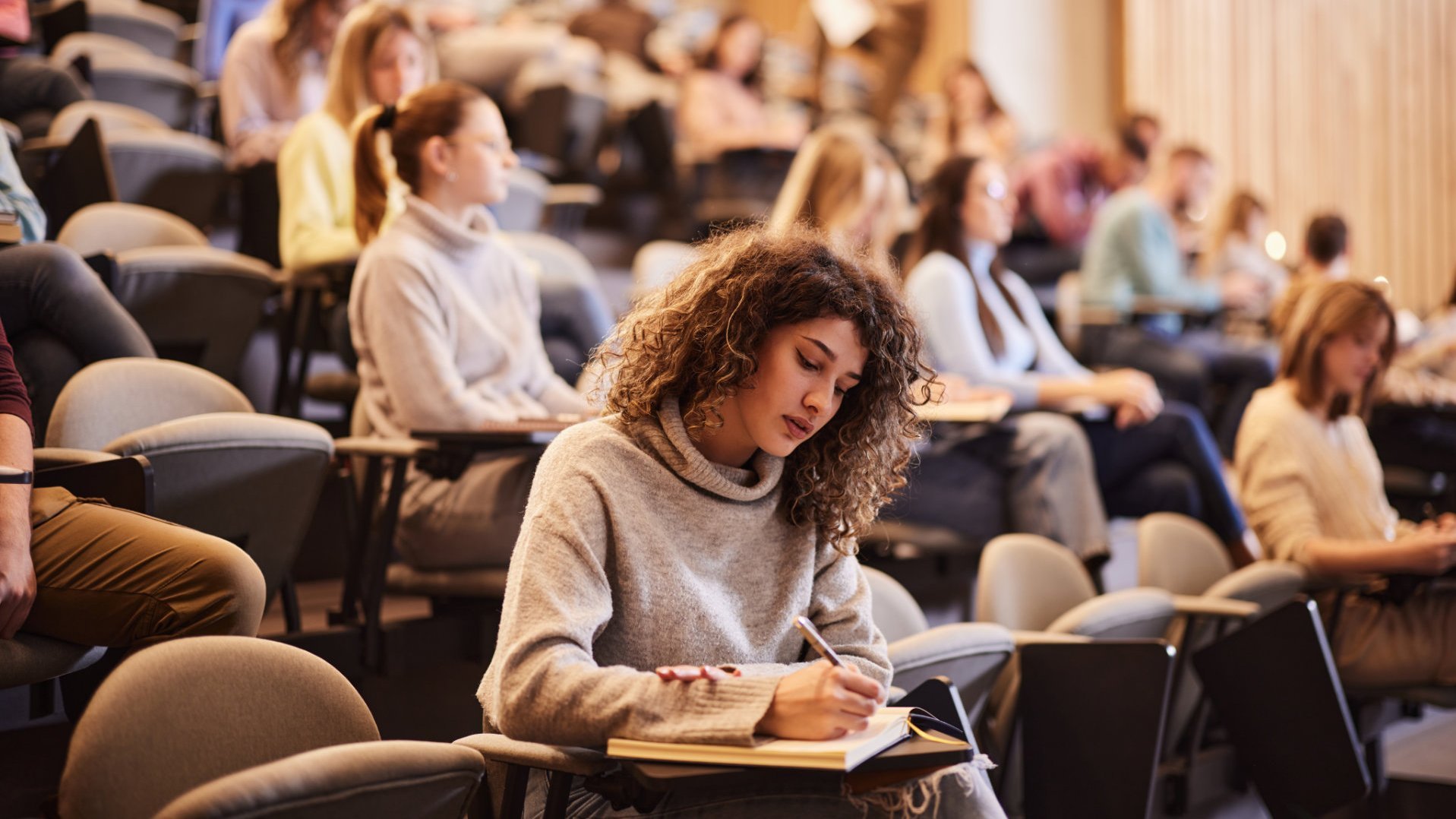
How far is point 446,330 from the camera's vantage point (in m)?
2.46

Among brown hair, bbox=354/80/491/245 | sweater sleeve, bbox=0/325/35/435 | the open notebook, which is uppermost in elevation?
brown hair, bbox=354/80/491/245

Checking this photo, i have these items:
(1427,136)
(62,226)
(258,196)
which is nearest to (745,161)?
(258,196)

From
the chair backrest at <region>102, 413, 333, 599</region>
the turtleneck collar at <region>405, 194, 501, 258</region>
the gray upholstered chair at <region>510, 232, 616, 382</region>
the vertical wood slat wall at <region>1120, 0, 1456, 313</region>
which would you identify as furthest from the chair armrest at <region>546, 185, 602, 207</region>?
the vertical wood slat wall at <region>1120, 0, 1456, 313</region>

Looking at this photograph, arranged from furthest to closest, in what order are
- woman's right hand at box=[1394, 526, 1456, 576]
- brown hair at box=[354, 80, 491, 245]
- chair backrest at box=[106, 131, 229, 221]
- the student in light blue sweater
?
the student in light blue sweater, chair backrest at box=[106, 131, 229, 221], woman's right hand at box=[1394, 526, 1456, 576], brown hair at box=[354, 80, 491, 245]

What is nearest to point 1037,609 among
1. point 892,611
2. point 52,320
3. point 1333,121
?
point 892,611

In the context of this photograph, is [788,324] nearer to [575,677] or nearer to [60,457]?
[575,677]

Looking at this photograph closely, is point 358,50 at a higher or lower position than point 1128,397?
higher

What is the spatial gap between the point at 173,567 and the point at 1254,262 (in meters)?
5.43

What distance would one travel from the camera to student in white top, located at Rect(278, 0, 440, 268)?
122 inches

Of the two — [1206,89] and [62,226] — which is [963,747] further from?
Result: [1206,89]

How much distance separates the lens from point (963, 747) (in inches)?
50.4

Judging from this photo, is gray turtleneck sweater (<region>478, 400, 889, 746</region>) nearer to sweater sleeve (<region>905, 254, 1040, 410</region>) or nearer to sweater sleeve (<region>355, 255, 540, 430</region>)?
sweater sleeve (<region>355, 255, 540, 430</region>)

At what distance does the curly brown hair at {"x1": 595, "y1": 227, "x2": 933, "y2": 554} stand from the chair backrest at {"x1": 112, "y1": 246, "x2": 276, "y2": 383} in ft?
4.73

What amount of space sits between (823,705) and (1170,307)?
373 centimetres
